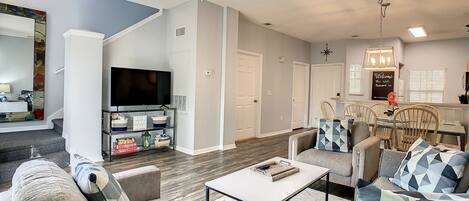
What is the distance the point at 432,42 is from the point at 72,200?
28.9ft

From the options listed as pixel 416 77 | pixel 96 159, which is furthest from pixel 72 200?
pixel 416 77

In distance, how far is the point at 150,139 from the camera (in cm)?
478

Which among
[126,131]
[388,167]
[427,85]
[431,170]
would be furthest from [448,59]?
[126,131]

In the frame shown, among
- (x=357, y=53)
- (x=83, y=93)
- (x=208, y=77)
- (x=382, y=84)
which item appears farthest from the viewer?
(x=357, y=53)

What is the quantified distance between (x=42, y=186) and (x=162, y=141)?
3.74m

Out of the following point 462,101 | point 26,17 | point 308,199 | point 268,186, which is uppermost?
point 26,17

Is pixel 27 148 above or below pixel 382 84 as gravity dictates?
below

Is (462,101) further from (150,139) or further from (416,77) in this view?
(150,139)

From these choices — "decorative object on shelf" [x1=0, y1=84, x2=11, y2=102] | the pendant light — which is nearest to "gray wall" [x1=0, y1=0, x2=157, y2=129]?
"decorative object on shelf" [x1=0, y1=84, x2=11, y2=102]

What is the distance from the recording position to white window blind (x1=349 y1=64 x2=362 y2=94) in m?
7.32

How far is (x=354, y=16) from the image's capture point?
5.23 meters

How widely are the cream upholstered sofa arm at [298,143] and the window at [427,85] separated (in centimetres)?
582

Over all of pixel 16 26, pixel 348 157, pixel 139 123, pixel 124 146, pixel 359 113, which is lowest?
pixel 124 146

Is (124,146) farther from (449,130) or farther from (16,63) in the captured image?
(449,130)
